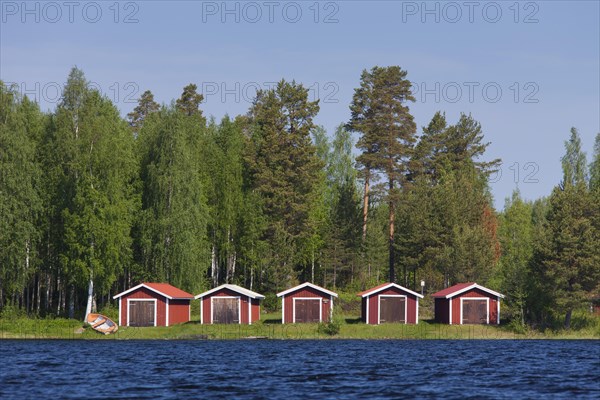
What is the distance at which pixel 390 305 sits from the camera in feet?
258

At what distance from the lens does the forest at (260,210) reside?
74812mm

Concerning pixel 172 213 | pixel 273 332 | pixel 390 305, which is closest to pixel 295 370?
pixel 273 332

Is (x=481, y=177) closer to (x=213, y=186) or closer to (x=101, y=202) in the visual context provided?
(x=213, y=186)

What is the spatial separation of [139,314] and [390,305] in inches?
826

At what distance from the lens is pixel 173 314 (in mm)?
77625

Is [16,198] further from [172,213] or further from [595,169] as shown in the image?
[595,169]

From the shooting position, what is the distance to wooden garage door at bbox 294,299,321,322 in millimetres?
78500

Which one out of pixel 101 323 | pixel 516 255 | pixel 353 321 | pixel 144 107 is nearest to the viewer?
pixel 101 323

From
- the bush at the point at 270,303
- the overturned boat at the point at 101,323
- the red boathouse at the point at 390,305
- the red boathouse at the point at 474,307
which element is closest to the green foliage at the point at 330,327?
the red boathouse at the point at 390,305

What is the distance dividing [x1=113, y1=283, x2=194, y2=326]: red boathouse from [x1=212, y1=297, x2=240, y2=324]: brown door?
2.24 meters

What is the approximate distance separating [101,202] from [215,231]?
1930cm

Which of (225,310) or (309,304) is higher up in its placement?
(309,304)

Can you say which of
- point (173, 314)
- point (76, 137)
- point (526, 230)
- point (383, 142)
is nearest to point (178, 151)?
point (76, 137)

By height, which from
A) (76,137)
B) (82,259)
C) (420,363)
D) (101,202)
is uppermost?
(76,137)
